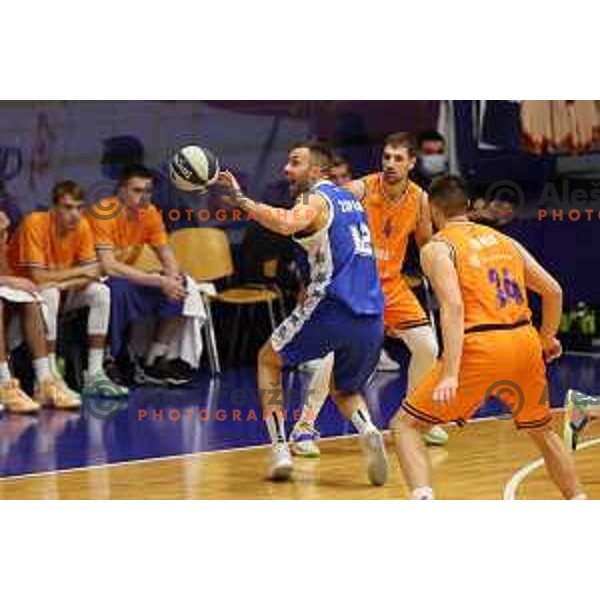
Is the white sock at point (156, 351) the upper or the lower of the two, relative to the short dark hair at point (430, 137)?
lower

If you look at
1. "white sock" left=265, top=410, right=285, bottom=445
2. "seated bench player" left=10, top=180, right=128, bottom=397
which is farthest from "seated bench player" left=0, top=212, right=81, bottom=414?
"white sock" left=265, top=410, right=285, bottom=445

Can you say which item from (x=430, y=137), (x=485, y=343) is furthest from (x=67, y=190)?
(x=485, y=343)

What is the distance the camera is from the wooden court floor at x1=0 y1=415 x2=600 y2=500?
31.7 ft

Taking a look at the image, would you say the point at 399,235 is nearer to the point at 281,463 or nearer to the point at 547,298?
the point at 281,463

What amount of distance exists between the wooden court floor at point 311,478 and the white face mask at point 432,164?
200 inches

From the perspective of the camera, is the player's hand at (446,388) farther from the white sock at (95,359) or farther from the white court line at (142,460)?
the white sock at (95,359)

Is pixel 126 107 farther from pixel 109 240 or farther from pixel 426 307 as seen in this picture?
pixel 426 307

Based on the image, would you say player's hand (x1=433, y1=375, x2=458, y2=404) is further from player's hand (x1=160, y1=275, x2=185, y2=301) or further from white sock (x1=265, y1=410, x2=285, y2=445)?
player's hand (x1=160, y1=275, x2=185, y2=301)

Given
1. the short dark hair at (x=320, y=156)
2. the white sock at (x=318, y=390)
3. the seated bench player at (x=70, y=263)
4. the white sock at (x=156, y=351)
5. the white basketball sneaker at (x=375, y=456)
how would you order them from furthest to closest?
the white sock at (x=156, y=351), the seated bench player at (x=70, y=263), the white sock at (x=318, y=390), the short dark hair at (x=320, y=156), the white basketball sneaker at (x=375, y=456)

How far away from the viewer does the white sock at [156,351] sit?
14430 millimetres

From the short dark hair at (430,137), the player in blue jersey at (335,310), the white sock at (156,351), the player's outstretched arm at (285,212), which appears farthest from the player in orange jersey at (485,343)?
the short dark hair at (430,137)

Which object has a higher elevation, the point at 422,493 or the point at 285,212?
the point at 285,212

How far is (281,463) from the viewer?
10086 mm

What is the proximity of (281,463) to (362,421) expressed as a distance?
518 millimetres
